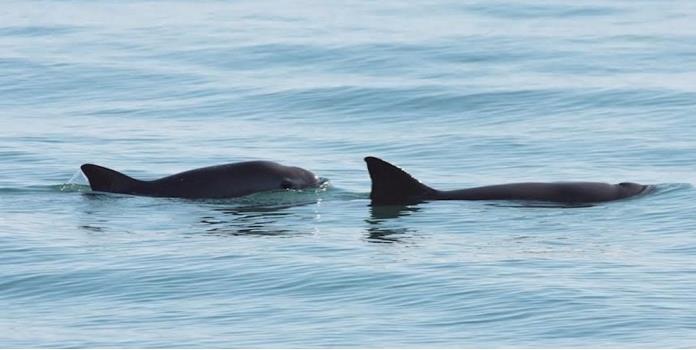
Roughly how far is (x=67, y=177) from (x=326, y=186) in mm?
3427

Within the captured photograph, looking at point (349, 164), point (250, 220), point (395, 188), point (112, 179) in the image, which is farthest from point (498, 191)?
point (112, 179)

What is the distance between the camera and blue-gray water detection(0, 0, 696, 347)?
54.9 ft

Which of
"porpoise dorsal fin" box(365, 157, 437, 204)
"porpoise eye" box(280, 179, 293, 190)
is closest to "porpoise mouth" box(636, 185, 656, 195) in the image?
"porpoise dorsal fin" box(365, 157, 437, 204)

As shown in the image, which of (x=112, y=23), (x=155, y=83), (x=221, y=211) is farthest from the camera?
(x=112, y=23)

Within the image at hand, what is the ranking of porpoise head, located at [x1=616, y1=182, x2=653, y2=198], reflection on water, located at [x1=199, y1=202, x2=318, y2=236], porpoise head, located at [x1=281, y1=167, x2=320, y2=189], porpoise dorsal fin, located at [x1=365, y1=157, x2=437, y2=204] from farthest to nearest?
1. porpoise head, located at [x1=281, y1=167, x2=320, y2=189]
2. porpoise head, located at [x1=616, y1=182, x2=653, y2=198]
3. porpoise dorsal fin, located at [x1=365, y1=157, x2=437, y2=204]
4. reflection on water, located at [x1=199, y1=202, x2=318, y2=236]

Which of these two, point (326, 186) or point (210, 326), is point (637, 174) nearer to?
point (326, 186)

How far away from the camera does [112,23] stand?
4456 cm

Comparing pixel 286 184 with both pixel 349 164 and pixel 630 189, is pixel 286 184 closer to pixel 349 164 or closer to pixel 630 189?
pixel 349 164

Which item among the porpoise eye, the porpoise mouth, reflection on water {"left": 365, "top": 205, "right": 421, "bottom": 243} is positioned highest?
the porpoise eye

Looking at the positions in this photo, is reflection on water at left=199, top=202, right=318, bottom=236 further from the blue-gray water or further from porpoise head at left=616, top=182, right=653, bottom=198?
porpoise head at left=616, top=182, right=653, bottom=198

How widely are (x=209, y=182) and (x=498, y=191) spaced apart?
329cm

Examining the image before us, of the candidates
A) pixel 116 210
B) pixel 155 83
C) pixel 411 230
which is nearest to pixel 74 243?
pixel 116 210

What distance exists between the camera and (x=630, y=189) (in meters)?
22.5

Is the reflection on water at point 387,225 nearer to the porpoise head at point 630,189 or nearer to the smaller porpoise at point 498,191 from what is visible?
the smaller porpoise at point 498,191
